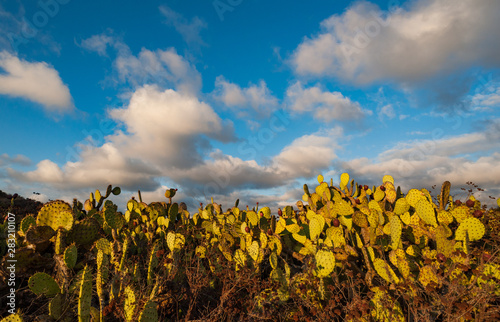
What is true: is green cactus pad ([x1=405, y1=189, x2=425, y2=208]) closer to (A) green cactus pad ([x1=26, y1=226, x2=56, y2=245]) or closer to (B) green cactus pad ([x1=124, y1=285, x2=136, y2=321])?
(B) green cactus pad ([x1=124, y1=285, x2=136, y2=321])

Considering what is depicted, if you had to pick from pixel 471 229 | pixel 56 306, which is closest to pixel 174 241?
pixel 56 306

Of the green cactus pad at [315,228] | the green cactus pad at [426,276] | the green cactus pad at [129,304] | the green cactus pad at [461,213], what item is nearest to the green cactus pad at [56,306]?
the green cactus pad at [129,304]

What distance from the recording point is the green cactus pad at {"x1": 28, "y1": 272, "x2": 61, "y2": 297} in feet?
9.44

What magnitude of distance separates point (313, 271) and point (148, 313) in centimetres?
181

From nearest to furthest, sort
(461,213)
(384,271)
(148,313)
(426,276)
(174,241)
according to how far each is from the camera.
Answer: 1. (148,313)
2. (426,276)
3. (384,271)
4. (461,213)
5. (174,241)

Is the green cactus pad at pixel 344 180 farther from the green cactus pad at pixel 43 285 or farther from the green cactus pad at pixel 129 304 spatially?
the green cactus pad at pixel 43 285

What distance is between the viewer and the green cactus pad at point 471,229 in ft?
9.91

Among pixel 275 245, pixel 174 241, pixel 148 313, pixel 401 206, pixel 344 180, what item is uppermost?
pixel 344 180

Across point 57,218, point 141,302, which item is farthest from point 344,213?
Result: point 57,218

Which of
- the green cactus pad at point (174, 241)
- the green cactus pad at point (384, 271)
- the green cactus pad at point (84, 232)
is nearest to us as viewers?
the green cactus pad at point (384, 271)

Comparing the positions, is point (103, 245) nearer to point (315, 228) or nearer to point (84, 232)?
point (84, 232)

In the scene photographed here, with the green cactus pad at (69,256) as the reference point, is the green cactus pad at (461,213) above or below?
above

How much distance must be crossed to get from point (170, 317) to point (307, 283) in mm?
1622

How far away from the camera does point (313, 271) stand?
3.36 metres
